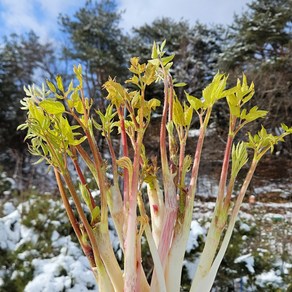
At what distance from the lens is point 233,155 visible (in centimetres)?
35

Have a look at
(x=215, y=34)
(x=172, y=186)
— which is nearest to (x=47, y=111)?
(x=172, y=186)

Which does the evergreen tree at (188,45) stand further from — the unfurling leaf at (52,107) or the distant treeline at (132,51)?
the unfurling leaf at (52,107)

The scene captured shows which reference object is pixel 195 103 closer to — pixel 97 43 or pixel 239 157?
pixel 239 157

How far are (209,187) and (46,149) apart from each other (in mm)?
6510

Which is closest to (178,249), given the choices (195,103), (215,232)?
(215,232)

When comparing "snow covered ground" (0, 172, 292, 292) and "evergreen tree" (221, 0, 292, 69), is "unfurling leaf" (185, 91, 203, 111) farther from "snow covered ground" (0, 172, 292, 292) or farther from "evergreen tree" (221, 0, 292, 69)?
"evergreen tree" (221, 0, 292, 69)

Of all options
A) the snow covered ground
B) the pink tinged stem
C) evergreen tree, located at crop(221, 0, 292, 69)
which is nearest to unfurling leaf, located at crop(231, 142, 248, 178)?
the pink tinged stem

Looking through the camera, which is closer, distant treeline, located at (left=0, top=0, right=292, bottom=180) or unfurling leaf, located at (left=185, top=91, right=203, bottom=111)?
unfurling leaf, located at (left=185, top=91, right=203, bottom=111)

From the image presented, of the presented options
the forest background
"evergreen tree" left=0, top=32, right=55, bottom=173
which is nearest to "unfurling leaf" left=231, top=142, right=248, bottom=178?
the forest background

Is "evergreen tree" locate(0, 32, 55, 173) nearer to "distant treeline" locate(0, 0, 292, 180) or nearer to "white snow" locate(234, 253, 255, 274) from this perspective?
"distant treeline" locate(0, 0, 292, 180)

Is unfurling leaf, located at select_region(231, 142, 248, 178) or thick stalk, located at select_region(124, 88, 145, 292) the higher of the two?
unfurling leaf, located at select_region(231, 142, 248, 178)

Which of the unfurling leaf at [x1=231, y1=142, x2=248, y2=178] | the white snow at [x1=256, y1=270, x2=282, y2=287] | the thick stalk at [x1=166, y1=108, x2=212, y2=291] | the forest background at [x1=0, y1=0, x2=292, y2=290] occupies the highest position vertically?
the forest background at [x1=0, y1=0, x2=292, y2=290]

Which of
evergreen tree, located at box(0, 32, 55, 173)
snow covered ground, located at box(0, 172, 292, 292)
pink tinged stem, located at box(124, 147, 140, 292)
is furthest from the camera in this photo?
evergreen tree, located at box(0, 32, 55, 173)

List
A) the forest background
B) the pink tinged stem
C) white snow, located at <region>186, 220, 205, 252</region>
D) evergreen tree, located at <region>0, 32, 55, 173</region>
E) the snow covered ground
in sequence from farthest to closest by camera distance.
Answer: evergreen tree, located at <region>0, 32, 55, 173</region>, the forest background, white snow, located at <region>186, 220, 205, 252</region>, the snow covered ground, the pink tinged stem
